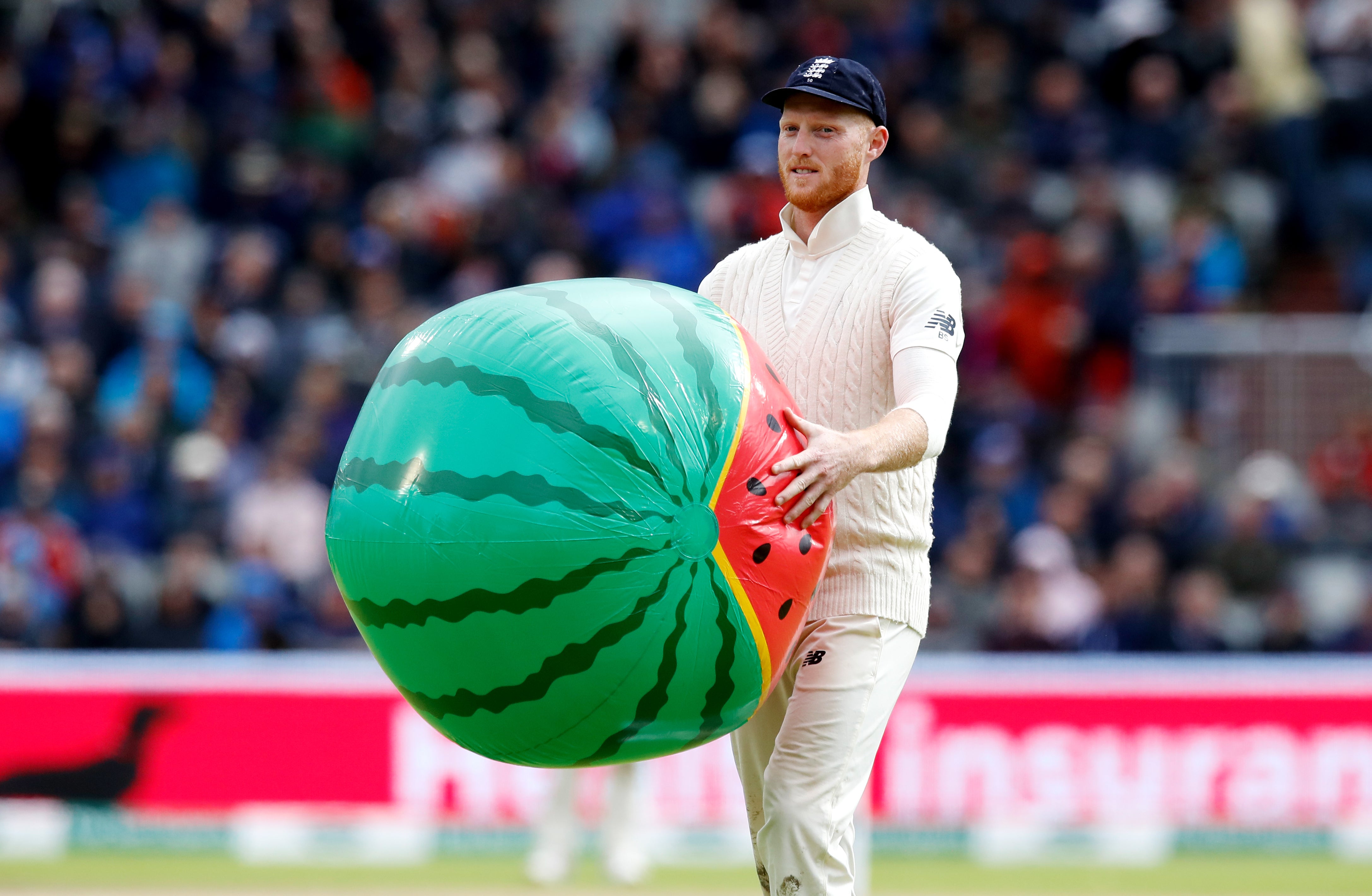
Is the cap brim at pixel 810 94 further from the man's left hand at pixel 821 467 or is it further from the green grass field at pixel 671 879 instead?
the green grass field at pixel 671 879

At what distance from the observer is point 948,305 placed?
4.99 meters

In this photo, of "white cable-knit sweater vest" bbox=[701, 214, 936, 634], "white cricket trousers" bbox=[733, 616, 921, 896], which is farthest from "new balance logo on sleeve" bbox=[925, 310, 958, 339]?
"white cricket trousers" bbox=[733, 616, 921, 896]

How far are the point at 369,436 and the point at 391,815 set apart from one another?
642 centimetres

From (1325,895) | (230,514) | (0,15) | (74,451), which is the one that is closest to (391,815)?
(230,514)

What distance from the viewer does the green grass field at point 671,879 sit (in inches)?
385

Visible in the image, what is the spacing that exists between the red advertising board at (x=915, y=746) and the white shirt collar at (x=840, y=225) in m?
5.60

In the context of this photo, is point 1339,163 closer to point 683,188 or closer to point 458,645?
point 683,188

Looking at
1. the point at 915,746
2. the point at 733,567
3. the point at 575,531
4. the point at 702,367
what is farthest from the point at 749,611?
the point at 915,746

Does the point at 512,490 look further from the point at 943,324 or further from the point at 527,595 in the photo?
the point at 943,324

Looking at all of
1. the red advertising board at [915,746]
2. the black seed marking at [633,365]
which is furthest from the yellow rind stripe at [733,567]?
the red advertising board at [915,746]

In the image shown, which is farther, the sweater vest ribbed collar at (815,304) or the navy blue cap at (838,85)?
the sweater vest ribbed collar at (815,304)

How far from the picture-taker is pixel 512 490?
438cm

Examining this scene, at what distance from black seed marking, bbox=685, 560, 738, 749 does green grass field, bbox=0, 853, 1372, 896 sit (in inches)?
205

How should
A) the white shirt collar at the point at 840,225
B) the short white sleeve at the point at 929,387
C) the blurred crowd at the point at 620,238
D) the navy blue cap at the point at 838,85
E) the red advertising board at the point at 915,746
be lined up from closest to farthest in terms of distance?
the short white sleeve at the point at 929,387 < the navy blue cap at the point at 838,85 < the white shirt collar at the point at 840,225 < the red advertising board at the point at 915,746 < the blurred crowd at the point at 620,238
